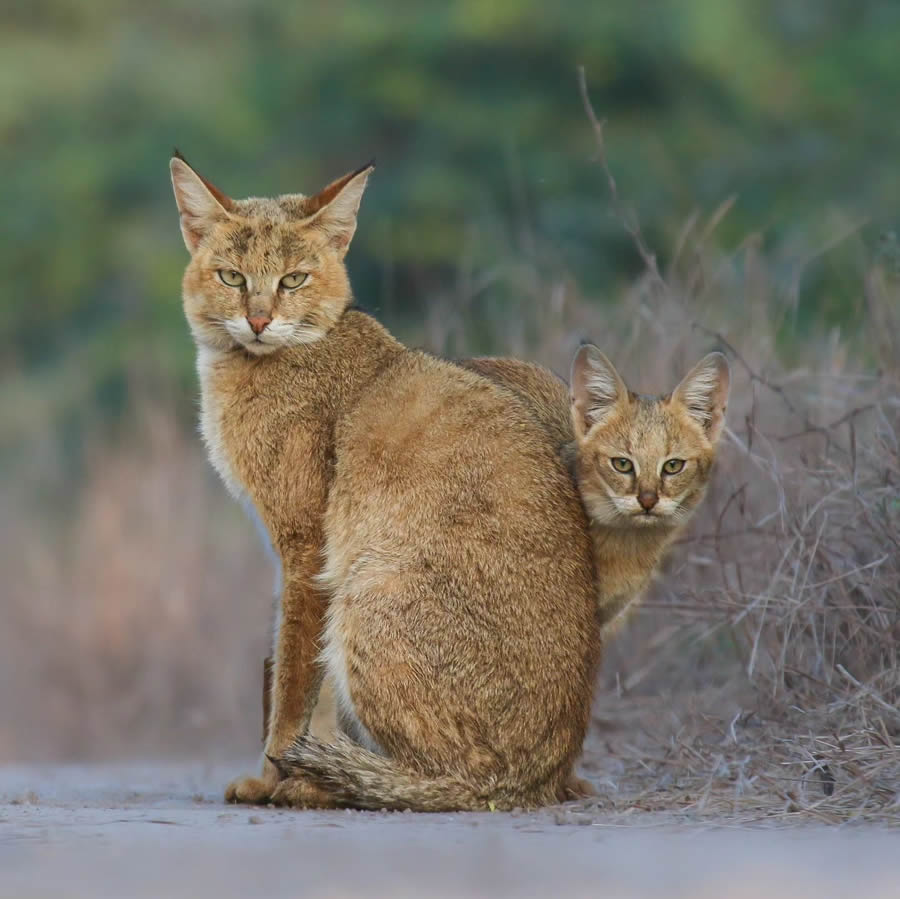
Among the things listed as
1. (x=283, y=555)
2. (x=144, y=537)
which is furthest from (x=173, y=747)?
(x=283, y=555)

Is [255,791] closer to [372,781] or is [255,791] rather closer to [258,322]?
[372,781]

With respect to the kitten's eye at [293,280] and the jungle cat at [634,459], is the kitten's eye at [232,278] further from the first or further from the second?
the jungle cat at [634,459]

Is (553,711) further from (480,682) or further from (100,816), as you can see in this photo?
(100,816)

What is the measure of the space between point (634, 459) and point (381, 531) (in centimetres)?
89

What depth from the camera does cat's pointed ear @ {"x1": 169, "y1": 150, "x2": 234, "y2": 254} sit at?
6.61m

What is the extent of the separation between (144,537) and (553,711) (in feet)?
21.0

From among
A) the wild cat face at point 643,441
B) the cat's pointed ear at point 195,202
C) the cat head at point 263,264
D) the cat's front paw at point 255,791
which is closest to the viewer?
the cat's front paw at point 255,791

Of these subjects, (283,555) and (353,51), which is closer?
(283,555)

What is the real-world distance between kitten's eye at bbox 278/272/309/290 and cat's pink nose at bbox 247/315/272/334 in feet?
0.53

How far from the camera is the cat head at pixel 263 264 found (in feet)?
21.2

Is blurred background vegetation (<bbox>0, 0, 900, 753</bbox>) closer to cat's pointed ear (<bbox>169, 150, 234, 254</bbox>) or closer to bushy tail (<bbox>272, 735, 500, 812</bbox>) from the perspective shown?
cat's pointed ear (<bbox>169, 150, 234, 254</bbox>)

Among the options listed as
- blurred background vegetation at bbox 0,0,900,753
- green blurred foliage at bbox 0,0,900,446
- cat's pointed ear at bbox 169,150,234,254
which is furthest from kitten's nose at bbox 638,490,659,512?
green blurred foliage at bbox 0,0,900,446

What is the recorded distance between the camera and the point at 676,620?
7.95 meters

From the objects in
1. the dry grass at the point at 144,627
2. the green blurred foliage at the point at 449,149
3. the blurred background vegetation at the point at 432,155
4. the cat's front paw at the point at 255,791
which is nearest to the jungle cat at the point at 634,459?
the cat's front paw at the point at 255,791
